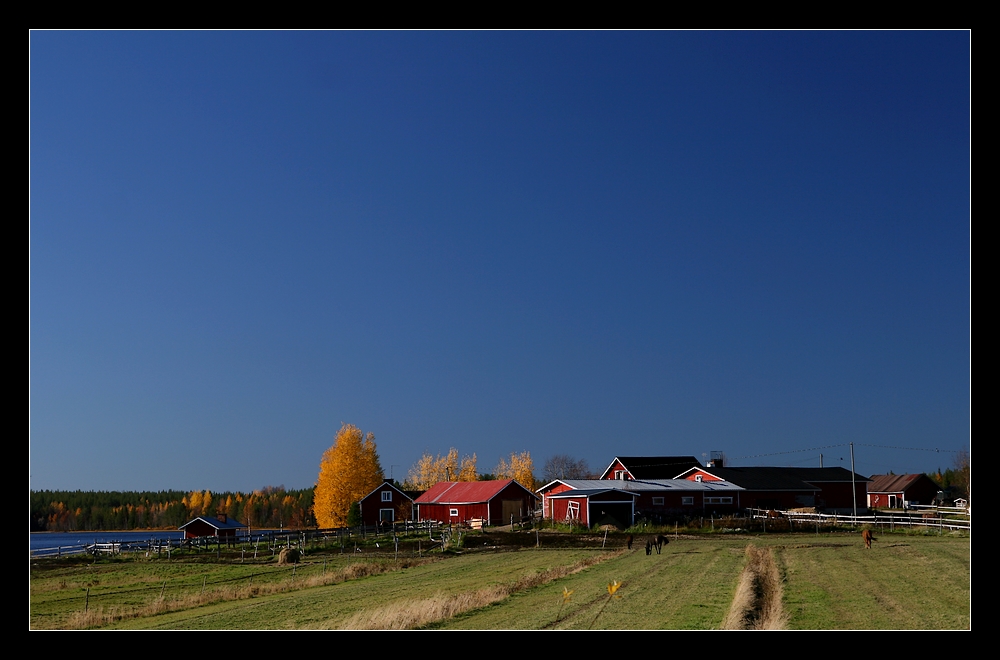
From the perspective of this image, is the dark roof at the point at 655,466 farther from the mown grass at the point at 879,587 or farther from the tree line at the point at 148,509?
the tree line at the point at 148,509

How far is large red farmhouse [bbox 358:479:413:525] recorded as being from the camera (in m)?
69.6

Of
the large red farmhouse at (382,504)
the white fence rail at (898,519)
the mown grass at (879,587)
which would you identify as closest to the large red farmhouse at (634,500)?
the white fence rail at (898,519)

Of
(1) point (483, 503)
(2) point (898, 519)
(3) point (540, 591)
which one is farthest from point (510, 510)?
(3) point (540, 591)

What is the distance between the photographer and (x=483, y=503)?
212 ft

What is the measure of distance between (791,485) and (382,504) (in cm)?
3422

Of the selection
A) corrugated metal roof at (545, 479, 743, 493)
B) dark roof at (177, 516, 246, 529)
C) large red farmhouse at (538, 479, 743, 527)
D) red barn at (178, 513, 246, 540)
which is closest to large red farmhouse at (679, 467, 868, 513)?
large red farmhouse at (538, 479, 743, 527)

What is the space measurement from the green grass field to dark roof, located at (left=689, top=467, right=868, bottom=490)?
83.0 ft

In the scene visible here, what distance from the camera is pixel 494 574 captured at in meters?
28.6

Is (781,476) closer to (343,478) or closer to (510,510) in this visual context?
(510,510)

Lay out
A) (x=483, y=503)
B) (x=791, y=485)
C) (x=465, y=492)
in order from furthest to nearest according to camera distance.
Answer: (x=465, y=492) → (x=791, y=485) → (x=483, y=503)

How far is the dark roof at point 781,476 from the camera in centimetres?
6494

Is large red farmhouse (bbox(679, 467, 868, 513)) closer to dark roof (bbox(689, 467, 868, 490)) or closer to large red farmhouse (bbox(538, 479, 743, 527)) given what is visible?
dark roof (bbox(689, 467, 868, 490))
